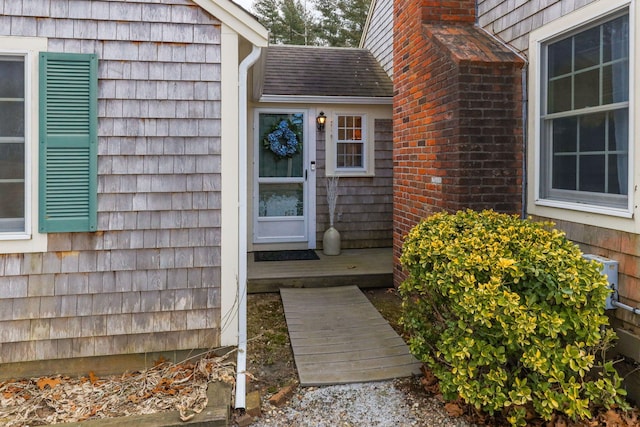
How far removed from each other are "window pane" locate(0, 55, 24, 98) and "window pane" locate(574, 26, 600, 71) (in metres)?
4.02

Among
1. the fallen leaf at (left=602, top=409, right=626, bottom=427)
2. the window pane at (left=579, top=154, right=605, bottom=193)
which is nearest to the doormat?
the window pane at (left=579, top=154, right=605, bottom=193)

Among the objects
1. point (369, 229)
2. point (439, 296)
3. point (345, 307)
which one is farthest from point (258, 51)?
point (369, 229)

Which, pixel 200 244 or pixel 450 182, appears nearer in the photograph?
pixel 200 244

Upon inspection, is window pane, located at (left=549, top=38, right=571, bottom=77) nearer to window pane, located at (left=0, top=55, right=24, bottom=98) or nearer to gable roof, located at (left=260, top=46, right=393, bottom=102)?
gable roof, located at (left=260, top=46, right=393, bottom=102)

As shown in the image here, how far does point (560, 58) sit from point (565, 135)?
23.9 inches

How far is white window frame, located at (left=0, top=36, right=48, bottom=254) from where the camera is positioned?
2949 mm

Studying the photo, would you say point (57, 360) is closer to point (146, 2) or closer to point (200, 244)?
point (200, 244)

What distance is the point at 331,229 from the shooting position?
6.39 meters

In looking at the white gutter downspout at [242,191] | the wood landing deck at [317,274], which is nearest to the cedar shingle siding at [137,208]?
the white gutter downspout at [242,191]

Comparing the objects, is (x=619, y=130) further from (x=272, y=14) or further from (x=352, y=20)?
(x=272, y=14)

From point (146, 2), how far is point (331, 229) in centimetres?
399

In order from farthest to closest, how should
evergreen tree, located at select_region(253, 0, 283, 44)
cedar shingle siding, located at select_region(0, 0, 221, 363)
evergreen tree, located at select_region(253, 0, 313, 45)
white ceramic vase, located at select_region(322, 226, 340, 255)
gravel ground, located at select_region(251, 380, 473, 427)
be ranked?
evergreen tree, located at select_region(253, 0, 283, 44)
evergreen tree, located at select_region(253, 0, 313, 45)
white ceramic vase, located at select_region(322, 226, 340, 255)
cedar shingle siding, located at select_region(0, 0, 221, 363)
gravel ground, located at select_region(251, 380, 473, 427)

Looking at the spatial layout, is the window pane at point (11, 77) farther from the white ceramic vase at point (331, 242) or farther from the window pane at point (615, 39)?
the white ceramic vase at point (331, 242)

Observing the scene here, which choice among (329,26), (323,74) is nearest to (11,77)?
(323,74)
